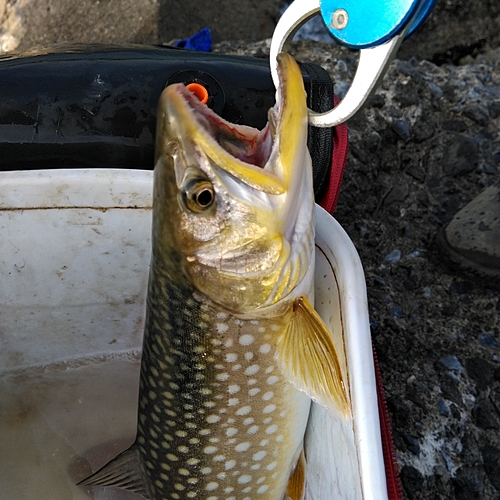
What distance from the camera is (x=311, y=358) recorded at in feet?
3.89

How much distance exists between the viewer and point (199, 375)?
3.97ft

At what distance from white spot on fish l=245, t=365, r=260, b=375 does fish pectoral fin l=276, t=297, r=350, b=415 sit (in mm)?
62

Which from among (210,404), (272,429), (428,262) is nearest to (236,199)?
(210,404)

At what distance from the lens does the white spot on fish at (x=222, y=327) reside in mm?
1165

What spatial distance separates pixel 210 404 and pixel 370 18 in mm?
955

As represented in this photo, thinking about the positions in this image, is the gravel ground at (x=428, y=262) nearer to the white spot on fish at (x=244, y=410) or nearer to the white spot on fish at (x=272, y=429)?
the white spot on fish at (x=272, y=429)

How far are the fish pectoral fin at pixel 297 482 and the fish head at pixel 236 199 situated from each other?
0.67 m

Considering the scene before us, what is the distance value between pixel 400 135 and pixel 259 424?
1.50 meters

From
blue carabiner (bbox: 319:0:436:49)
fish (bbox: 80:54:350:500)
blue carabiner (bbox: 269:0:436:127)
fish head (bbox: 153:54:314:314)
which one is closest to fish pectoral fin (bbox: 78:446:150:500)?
fish (bbox: 80:54:350:500)

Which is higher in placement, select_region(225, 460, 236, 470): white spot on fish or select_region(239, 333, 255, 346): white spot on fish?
select_region(239, 333, 255, 346): white spot on fish

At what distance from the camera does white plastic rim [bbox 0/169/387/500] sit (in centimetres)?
120

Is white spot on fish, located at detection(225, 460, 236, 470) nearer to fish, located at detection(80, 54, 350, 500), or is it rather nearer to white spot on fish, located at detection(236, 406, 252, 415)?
fish, located at detection(80, 54, 350, 500)

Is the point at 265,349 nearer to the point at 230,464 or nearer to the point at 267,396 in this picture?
the point at 267,396

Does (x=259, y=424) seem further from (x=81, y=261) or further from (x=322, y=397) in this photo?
(x=81, y=261)
